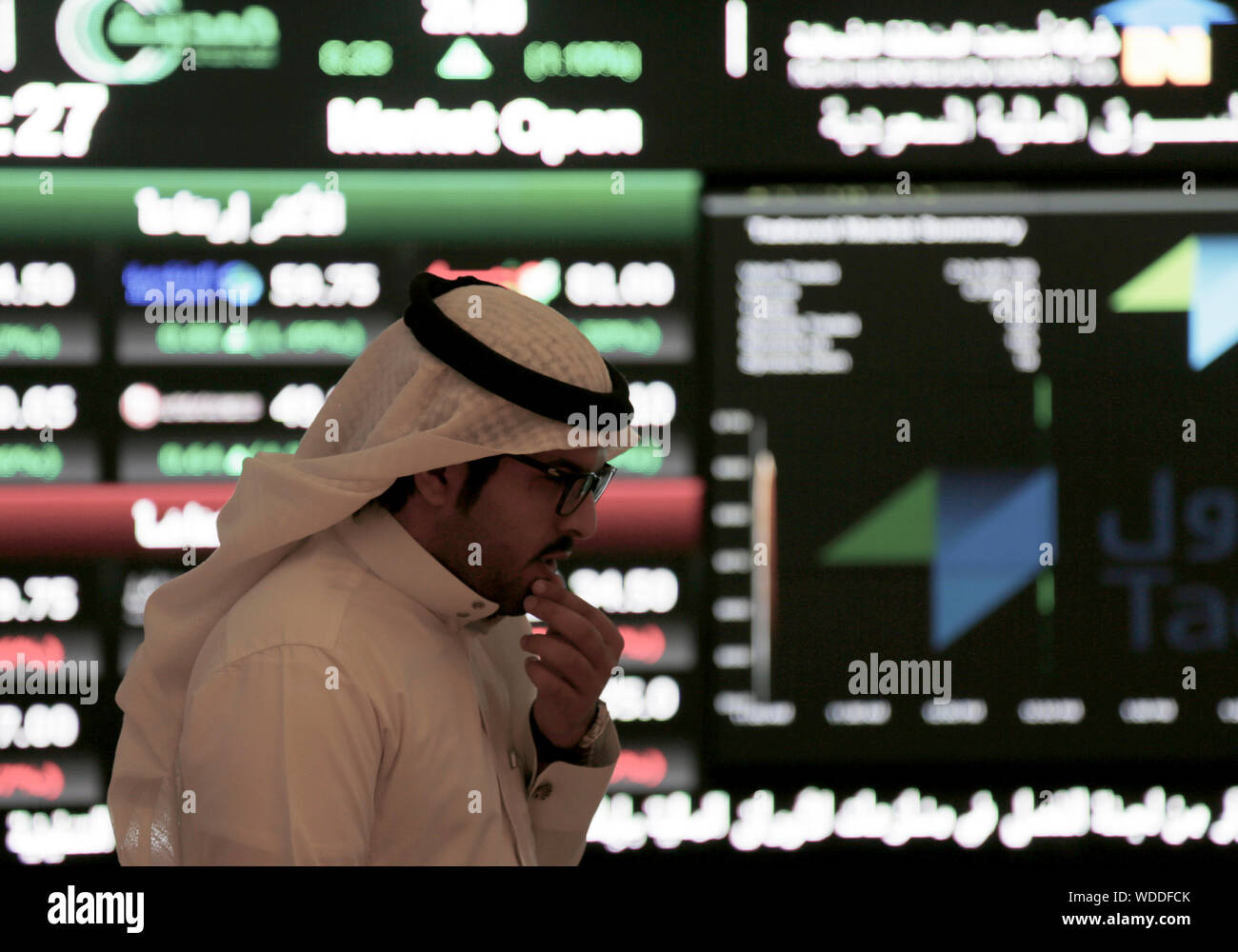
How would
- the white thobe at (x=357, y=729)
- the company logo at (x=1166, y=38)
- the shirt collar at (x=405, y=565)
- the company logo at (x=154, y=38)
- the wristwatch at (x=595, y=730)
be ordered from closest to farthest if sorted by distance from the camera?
the white thobe at (x=357, y=729), the shirt collar at (x=405, y=565), the wristwatch at (x=595, y=730), the company logo at (x=154, y=38), the company logo at (x=1166, y=38)

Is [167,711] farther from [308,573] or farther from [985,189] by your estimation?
[985,189]

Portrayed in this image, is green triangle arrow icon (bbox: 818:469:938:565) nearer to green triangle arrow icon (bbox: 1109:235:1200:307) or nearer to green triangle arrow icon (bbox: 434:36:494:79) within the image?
green triangle arrow icon (bbox: 1109:235:1200:307)

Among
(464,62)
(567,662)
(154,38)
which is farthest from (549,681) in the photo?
(154,38)

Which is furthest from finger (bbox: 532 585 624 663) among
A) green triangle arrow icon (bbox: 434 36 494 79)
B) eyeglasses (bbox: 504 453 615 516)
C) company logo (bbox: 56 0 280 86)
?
company logo (bbox: 56 0 280 86)

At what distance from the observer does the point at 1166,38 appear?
3266 millimetres

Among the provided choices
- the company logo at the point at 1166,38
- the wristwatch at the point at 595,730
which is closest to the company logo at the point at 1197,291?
the company logo at the point at 1166,38

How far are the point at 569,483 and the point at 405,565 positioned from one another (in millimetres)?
234

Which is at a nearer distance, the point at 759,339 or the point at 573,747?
the point at 573,747

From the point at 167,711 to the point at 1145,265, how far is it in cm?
274

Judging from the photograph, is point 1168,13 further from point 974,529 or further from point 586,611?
point 586,611

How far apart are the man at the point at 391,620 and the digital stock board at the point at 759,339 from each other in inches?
62.1

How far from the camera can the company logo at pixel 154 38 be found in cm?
314

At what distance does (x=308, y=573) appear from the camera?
5.05 feet

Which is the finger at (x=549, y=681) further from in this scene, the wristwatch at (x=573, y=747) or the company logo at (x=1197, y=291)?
the company logo at (x=1197, y=291)
